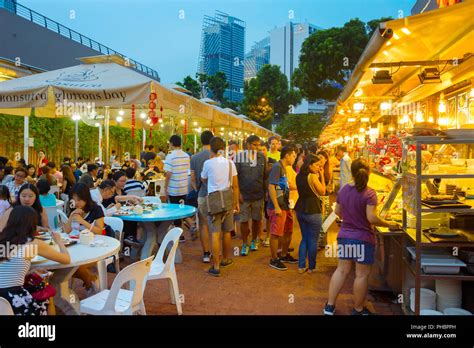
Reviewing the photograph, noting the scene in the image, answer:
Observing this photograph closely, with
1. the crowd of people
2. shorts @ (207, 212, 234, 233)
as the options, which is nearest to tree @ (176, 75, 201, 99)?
the crowd of people

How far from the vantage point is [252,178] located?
724 centimetres

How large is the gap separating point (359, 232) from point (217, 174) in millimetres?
2506

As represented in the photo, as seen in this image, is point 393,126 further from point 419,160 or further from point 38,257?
point 38,257

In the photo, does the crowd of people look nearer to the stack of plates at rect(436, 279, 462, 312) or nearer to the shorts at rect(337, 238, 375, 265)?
the shorts at rect(337, 238, 375, 265)

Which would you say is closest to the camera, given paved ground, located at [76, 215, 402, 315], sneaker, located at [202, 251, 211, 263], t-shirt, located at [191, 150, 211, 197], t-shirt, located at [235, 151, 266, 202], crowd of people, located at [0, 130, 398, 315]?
crowd of people, located at [0, 130, 398, 315]

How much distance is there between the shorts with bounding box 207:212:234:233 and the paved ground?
67 cm

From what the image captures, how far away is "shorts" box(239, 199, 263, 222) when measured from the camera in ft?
23.9

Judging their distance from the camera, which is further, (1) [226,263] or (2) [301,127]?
(2) [301,127]

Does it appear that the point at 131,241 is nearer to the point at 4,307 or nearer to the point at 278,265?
the point at 278,265

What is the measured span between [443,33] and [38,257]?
5738mm

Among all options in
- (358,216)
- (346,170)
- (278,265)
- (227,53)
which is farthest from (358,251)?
(227,53)

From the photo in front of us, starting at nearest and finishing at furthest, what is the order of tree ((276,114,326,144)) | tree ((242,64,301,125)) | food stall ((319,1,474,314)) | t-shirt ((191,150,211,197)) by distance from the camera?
food stall ((319,1,474,314)) → t-shirt ((191,150,211,197)) → tree ((276,114,326,144)) → tree ((242,64,301,125))
